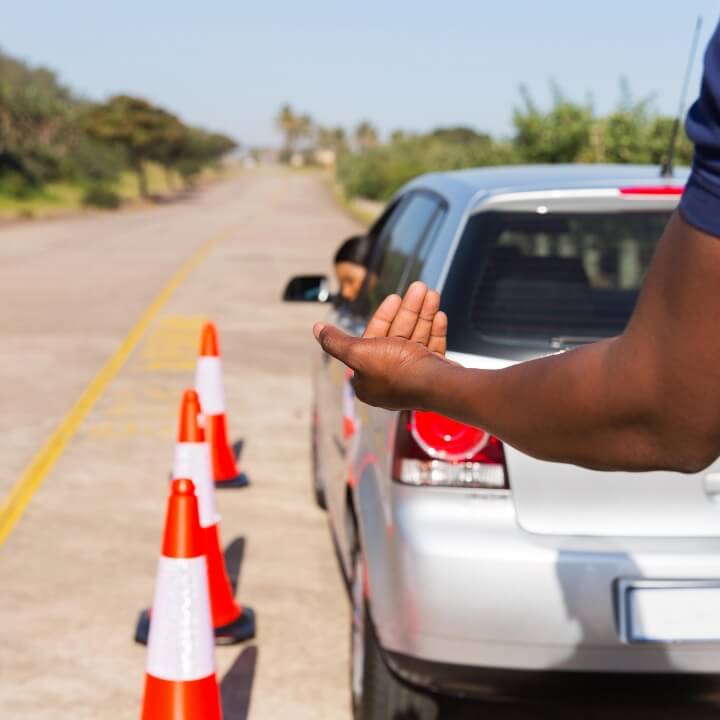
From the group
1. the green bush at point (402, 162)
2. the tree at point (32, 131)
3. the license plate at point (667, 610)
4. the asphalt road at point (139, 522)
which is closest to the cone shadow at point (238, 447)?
the asphalt road at point (139, 522)

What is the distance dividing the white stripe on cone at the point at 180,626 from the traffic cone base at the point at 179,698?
0.02 metres

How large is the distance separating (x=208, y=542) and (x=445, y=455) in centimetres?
177

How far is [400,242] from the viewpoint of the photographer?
15.4 ft

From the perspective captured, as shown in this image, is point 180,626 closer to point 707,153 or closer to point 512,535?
point 512,535

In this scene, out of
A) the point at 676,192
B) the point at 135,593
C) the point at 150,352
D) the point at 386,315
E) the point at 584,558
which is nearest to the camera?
the point at 386,315

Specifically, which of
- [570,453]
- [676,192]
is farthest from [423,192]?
[570,453]

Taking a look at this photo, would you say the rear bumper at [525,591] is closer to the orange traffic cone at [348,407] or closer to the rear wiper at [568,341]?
the rear wiper at [568,341]

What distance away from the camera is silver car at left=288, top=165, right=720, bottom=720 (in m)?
3.20

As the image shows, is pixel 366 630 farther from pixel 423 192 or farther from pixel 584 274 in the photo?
pixel 423 192

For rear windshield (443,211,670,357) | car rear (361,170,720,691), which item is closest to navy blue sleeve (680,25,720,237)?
car rear (361,170,720,691)

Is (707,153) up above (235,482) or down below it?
above

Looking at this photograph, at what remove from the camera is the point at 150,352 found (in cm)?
1238

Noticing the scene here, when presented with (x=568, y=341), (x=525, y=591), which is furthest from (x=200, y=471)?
(x=525, y=591)

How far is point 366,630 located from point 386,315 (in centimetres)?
199
